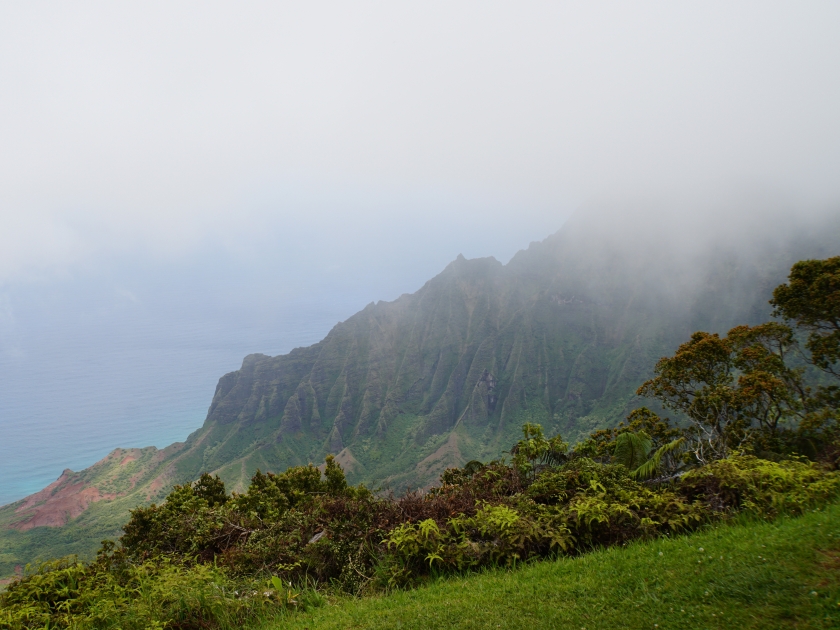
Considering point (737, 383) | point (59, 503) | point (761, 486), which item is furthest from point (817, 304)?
point (59, 503)

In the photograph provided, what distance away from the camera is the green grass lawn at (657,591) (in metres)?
4.34

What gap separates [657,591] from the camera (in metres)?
4.91

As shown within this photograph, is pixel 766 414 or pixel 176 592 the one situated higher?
pixel 176 592

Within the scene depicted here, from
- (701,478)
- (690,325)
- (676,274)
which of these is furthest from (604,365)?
(701,478)

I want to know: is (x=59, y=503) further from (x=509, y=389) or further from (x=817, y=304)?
(x=817, y=304)

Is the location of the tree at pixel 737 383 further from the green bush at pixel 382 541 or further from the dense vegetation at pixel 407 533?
the green bush at pixel 382 541

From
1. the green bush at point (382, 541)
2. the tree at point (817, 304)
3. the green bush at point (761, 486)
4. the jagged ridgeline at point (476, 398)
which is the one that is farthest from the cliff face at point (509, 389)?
the green bush at point (761, 486)

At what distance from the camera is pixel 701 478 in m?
7.57

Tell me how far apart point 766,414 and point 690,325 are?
160645 millimetres

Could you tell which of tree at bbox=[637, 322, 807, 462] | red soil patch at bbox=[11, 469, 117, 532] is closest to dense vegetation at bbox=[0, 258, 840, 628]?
tree at bbox=[637, 322, 807, 462]

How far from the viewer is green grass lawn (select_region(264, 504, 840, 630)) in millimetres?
4344

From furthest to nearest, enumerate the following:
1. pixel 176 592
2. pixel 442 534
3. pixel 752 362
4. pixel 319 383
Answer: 1. pixel 319 383
2. pixel 752 362
3. pixel 442 534
4. pixel 176 592

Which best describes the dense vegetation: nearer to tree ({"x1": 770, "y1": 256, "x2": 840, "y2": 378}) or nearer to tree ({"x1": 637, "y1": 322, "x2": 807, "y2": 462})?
tree ({"x1": 637, "y1": 322, "x2": 807, "y2": 462})

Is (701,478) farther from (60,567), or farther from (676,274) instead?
(676,274)
